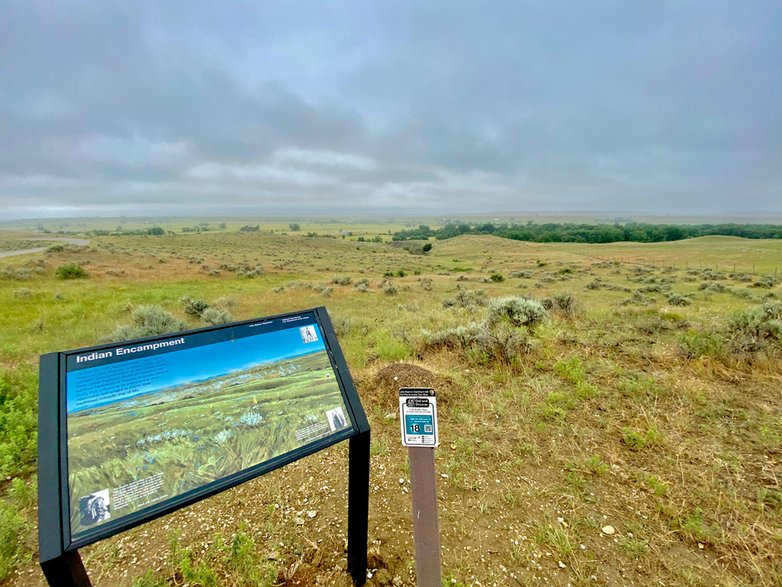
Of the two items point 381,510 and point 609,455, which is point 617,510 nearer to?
point 609,455

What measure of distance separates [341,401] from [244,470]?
27.4 inches

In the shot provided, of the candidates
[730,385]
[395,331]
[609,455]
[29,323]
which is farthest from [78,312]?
[730,385]

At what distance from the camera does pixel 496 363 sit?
6.17 m

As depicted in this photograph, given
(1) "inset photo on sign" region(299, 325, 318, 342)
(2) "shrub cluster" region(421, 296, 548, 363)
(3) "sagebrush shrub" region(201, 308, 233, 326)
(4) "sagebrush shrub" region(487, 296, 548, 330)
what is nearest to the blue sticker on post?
(1) "inset photo on sign" region(299, 325, 318, 342)

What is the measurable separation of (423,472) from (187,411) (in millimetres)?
1456

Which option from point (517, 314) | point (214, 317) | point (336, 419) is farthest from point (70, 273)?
point (336, 419)

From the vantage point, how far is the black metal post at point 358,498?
234 centimetres

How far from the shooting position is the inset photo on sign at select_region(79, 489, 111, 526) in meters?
1.61

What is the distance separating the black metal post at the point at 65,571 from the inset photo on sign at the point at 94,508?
0.12m

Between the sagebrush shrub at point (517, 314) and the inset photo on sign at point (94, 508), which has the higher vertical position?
the inset photo on sign at point (94, 508)

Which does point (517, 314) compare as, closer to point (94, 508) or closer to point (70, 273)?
point (94, 508)

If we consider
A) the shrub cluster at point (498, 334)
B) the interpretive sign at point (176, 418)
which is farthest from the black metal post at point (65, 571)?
the shrub cluster at point (498, 334)

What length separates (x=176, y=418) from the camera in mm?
2018

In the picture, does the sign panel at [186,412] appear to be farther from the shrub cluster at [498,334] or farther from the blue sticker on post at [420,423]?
the shrub cluster at [498,334]
